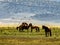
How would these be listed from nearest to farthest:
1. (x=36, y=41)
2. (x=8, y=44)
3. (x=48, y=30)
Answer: (x=8, y=44)
(x=36, y=41)
(x=48, y=30)

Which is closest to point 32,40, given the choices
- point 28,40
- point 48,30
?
point 28,40

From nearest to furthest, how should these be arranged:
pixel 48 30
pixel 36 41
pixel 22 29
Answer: pixel 36 41 < pixel 48 30 < pixel 22 29

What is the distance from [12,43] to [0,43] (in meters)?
1.23

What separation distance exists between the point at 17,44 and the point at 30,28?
22853 mm

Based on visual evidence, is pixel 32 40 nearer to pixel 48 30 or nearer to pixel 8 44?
pixel 8 44

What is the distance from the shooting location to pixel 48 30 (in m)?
49.5

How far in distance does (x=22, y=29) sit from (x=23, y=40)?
17560 mm

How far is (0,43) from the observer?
127ft

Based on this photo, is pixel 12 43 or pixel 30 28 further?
pixel 30 28

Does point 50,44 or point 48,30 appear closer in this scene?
point 50,44

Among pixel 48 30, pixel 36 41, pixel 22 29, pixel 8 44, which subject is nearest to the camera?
pixel 8 44

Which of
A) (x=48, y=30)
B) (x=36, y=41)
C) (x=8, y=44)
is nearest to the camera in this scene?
(x=8, y=44)

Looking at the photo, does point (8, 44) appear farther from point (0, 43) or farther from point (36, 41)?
point (36, 41)

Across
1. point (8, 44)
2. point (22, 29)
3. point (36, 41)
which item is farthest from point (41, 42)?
point (22, 29)
